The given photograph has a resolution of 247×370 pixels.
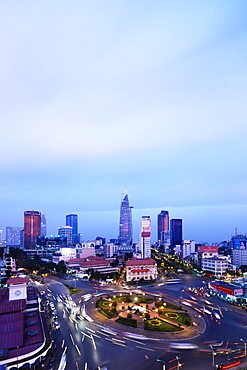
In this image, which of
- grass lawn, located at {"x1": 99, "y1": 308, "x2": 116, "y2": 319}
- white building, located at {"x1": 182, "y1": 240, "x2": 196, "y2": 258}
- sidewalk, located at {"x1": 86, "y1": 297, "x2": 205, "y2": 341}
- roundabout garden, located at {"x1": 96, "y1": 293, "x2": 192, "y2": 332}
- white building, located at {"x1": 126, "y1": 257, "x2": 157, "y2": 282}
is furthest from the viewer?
white building, located at {"x1": 182, "y1": 240, "x2": 196, "y2": 258}

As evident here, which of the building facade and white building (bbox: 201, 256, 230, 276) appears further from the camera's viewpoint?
the building facade

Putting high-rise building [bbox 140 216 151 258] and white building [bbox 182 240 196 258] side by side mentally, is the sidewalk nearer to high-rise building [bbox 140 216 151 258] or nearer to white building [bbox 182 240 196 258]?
high-rise building [bbox 140 216 151 258]

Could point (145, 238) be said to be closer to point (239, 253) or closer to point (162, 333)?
point (239, 253)

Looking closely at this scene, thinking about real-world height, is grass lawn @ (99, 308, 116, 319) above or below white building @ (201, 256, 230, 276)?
above

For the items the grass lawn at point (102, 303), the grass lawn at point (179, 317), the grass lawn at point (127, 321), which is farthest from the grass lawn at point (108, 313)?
the grass lawn at point (179, 317)

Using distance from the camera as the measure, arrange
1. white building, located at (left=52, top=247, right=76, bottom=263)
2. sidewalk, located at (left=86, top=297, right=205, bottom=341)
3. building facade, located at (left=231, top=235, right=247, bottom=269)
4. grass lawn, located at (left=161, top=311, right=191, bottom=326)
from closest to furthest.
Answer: sidewalk, located at (left=86, top=297, right=205, bottom=341)
grass lawn, located at (left=161, top=311, right=191, bottom=326)
building facade, located at (left=231, top=235, right=247, bottom=269)
white building, located at (left=52, top=247, right=76, bottom=263)

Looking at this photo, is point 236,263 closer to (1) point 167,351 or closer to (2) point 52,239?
(1) point 167,351

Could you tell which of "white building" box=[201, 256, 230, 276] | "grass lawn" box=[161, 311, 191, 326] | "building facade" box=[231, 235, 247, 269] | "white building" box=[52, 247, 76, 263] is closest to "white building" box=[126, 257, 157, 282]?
"white building" box=[201, 256, 230, 276]

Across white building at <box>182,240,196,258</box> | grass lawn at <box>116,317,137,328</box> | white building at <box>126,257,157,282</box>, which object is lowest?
white building at <box>182,240,196,258</box>
